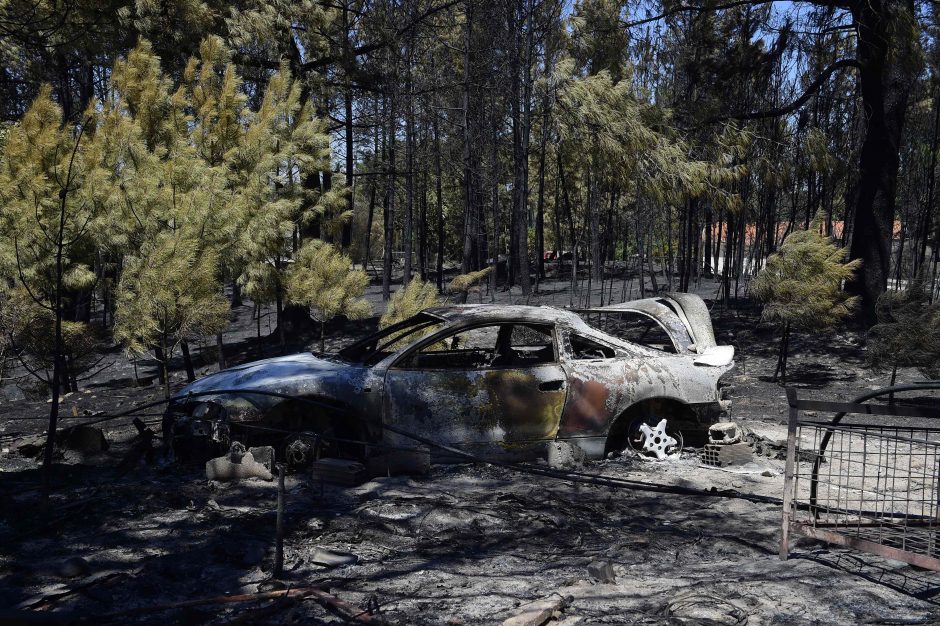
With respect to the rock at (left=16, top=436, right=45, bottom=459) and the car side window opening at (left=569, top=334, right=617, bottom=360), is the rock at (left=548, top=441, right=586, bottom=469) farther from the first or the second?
the rock at (left=16, top=436, right=45, bottom=459)

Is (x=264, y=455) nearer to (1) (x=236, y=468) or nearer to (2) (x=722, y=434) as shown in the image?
(1) (x=236, y=468)

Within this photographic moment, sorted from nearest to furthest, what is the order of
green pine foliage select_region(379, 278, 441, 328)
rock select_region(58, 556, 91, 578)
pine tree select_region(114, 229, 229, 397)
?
rock select_region(58, 556, 91, 578), pine tree select_region(114, 229, 229, 397), green pine foliage select_region(379, 278, 441, 328)

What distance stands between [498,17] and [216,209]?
1014 cm

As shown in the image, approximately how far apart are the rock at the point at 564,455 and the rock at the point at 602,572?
7.55 feet

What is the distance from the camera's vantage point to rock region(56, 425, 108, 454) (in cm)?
698

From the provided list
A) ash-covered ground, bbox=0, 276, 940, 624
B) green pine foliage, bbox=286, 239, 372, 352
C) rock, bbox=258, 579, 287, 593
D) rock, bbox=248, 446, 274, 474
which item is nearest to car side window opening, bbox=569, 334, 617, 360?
ash-covered ground, bbox=0, 276, 940, 624

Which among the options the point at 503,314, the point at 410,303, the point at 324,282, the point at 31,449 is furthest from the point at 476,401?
the point at 324,282

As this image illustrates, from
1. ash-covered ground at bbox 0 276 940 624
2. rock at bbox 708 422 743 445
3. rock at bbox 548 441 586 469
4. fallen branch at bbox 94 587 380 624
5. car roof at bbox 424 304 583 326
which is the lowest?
ash-covered ground at bbox 0 276 940 624

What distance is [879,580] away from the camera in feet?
13.9

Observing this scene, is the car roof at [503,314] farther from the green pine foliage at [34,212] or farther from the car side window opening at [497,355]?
the green pine foliage at [34,212]

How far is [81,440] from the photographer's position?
6988 mm

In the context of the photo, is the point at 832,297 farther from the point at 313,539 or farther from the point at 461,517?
Result: the point at 313,539

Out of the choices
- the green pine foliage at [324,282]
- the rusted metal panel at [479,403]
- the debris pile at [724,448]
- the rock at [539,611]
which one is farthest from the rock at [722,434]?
the green pine foliage at [324,282]

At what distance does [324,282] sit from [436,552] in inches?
437
